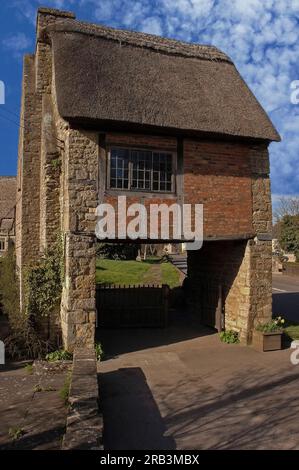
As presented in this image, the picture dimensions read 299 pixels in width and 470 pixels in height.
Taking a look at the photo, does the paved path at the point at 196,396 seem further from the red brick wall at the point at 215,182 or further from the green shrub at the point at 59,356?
the red brick wall at the point at 215,182

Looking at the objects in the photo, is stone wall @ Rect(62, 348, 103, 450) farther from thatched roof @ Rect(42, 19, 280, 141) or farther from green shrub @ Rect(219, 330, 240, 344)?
thatched roof @ Rect(42, 19, 280, 141)

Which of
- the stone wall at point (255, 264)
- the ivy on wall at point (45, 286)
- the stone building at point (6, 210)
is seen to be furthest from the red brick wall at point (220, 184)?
the stone building at point (6, 210)

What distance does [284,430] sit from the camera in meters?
6.12

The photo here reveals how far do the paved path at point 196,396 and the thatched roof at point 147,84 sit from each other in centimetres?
542

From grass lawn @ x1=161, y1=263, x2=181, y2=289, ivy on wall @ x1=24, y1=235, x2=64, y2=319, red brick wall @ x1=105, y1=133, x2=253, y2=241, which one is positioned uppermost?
red brick wall @ x1=105, y1=133, x2=253, y2=241

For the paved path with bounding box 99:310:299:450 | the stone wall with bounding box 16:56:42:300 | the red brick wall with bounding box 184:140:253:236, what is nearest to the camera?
the paved path with bounding box 99:310:299:450

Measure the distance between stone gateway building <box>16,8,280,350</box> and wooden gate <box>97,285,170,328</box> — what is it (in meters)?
1.92

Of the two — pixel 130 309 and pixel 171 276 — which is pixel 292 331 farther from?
pixel 171 276

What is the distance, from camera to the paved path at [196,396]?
19.3ft

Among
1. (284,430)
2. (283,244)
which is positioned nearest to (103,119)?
(284,430)

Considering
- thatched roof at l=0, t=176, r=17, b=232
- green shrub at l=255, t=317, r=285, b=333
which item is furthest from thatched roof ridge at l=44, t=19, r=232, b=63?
thatched roof at l=0, t=176, r=17, b=232

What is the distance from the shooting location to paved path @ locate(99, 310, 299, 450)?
5887mm

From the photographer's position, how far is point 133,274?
72.9 ft
